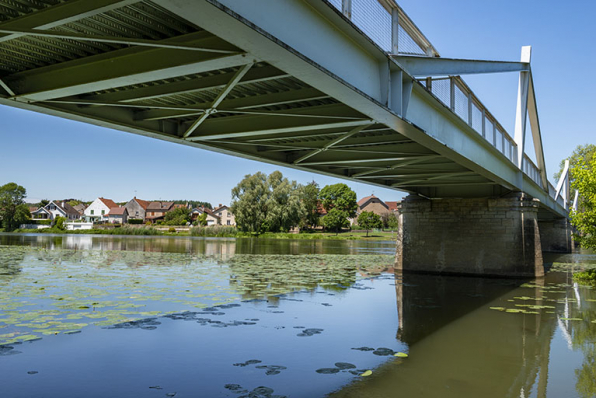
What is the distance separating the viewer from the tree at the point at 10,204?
9838 cm

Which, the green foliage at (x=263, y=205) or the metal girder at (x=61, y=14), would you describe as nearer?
the metal girder at (x=61, y=14)

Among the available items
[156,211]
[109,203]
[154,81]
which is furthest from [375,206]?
[154,81]

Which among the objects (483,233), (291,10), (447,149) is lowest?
(483,233)

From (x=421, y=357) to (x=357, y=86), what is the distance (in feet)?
16.3

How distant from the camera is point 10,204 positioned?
329ft

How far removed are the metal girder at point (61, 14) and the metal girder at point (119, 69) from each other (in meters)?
1.39

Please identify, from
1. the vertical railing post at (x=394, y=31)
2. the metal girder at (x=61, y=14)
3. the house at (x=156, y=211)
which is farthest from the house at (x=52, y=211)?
the metal girder at (x=61, y=14)

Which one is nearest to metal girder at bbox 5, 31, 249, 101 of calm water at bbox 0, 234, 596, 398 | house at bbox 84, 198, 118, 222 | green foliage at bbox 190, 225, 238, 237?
calm water at bbox 0, 234, 596, 398

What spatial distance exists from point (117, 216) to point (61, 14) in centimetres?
12720

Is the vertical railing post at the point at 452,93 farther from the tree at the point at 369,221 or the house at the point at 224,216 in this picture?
the house at the point at 224,216

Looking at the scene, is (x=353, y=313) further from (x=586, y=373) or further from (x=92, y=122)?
(x=92, y=122)

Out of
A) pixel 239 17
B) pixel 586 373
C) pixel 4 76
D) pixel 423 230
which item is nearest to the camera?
pixel 239 17

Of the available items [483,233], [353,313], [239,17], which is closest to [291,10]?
[239,17]

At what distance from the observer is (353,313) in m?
11.9
